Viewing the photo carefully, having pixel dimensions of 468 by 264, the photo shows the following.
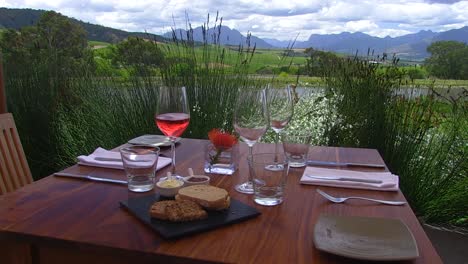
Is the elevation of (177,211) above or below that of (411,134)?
above

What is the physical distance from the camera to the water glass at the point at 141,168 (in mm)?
1246

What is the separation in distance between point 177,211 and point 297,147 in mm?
666

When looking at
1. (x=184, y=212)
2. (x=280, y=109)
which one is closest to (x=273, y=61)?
(x=280, y=109)

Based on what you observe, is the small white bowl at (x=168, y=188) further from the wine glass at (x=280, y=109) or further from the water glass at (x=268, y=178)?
the wine glass at (x=280, y=109)

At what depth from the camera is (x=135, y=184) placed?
1268 millimetres

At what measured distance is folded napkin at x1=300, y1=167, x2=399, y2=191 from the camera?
133 cm

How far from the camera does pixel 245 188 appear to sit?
130 centimetres

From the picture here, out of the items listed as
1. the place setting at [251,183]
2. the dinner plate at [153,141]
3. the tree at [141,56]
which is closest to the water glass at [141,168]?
the place setting at [251,183]

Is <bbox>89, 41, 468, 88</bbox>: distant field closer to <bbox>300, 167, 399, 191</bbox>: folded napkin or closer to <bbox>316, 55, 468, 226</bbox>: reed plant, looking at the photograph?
<bbox>316, 55, 468, 226</bbox>: reed plant

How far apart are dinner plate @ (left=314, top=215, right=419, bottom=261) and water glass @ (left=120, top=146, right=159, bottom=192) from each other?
1.60ft

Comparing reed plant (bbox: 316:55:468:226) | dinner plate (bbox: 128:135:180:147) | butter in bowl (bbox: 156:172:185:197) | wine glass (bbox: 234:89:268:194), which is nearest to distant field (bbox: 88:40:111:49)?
reed plant (bbox: 316:55:468:226)

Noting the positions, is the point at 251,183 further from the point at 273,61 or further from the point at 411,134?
the point at 273,61

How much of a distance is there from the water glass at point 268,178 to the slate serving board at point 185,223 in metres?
0.07

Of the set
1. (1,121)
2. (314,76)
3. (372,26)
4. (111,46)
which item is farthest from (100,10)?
(1,121)
